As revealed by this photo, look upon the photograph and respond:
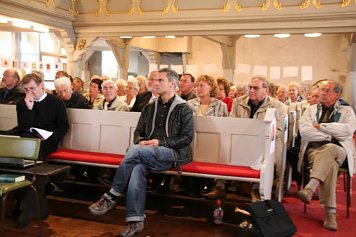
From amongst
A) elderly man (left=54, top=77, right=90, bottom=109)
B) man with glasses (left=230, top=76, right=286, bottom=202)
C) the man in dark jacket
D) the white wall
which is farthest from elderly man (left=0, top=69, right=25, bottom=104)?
the white wall

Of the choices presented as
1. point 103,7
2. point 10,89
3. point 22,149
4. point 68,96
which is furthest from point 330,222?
point 103,7

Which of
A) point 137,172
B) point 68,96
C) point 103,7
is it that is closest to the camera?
point 137,172

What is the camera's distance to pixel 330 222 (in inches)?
143

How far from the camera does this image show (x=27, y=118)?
3.84 metres

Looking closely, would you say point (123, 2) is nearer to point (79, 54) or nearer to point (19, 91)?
point (79, 54)

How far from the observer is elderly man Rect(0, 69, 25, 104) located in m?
5.26

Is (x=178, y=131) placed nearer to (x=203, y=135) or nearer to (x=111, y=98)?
(x=203, y=135)

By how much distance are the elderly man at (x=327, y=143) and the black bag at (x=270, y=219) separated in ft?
1.50

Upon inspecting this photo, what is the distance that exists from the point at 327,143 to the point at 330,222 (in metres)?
0.75

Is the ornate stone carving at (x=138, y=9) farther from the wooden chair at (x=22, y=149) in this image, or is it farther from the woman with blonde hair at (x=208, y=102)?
the wooden chair at (x=22, y=149)

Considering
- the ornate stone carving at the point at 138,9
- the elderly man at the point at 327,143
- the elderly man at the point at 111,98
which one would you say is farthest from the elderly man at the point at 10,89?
the elderly man at the point at 327,143

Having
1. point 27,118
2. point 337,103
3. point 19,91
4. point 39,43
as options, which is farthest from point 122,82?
point 39,43

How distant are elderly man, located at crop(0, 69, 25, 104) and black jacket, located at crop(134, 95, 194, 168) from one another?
2.43 meters

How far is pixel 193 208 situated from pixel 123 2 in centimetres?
449
